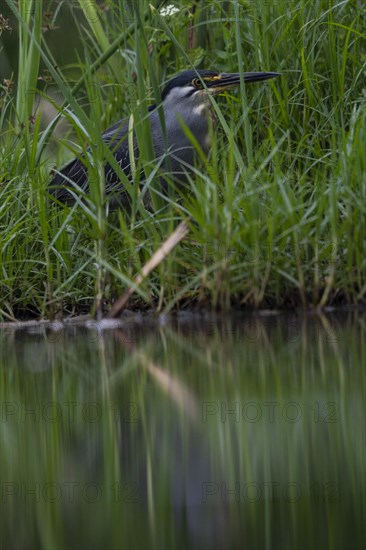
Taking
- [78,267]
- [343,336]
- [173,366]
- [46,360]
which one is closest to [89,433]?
[173,366]

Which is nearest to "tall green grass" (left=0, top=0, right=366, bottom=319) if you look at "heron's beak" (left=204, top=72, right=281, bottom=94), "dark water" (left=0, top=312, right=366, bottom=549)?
"heron's beak" (left=204, top=72, right=281, bottom=94)

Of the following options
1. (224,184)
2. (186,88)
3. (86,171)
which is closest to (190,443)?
(224,184)

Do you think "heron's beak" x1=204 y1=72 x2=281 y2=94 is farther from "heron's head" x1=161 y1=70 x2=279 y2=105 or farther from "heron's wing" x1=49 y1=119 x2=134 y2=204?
"heron's wing" x1=49 y1=119 x2=134 y2=204

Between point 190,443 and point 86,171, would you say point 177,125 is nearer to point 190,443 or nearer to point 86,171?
point 86,171

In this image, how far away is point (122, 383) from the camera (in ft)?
9.89

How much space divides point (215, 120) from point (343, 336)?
2188 mm

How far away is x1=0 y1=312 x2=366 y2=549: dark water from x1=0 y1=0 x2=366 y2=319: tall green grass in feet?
1.21

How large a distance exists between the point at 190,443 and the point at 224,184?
223 centimetres

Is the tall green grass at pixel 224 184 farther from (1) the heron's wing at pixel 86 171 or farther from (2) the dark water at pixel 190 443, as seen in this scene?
(2) the dark water at pixel 190 443

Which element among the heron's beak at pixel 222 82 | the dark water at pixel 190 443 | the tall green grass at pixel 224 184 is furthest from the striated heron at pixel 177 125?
the dark water at pixel 190 443

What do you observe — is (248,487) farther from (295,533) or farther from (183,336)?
(183,336)

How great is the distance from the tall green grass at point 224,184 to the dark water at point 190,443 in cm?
37

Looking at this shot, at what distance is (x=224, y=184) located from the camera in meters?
4.50

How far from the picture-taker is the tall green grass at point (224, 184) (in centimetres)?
394
